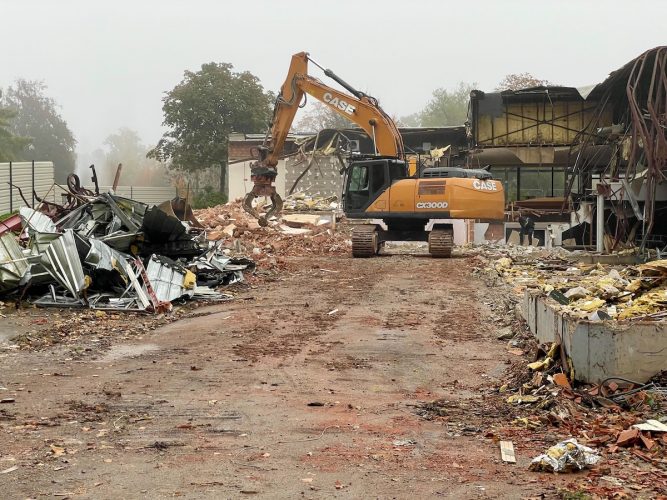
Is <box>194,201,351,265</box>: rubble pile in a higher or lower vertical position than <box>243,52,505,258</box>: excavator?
lower

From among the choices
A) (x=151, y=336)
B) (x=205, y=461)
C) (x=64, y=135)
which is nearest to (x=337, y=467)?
(x=205, y=461)

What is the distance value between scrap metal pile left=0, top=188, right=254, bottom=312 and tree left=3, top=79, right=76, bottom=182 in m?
65.1

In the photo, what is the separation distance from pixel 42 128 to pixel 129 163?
16.7 metres

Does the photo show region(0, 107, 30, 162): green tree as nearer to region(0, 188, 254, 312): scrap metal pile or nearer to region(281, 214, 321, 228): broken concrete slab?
region(281, 214, 321, 228): broken concrete slab

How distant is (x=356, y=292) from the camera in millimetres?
16344

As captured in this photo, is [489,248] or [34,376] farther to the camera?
[489,248]

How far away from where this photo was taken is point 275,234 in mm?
27812

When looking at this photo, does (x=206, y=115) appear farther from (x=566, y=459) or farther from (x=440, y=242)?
(x=566, y=459)

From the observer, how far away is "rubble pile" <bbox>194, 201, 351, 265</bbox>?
80.6 feet

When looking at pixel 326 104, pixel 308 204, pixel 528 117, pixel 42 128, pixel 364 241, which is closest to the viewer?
pixel 364 241

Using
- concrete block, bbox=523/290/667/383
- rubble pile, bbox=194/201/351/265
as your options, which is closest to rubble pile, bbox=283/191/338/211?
rubble pile, bbox=194/201/351/265

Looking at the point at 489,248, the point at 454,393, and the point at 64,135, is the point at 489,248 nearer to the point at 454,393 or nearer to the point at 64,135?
the point at 454,393

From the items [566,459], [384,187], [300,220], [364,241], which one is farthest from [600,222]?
[566,459]

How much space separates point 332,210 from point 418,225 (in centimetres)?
1063
